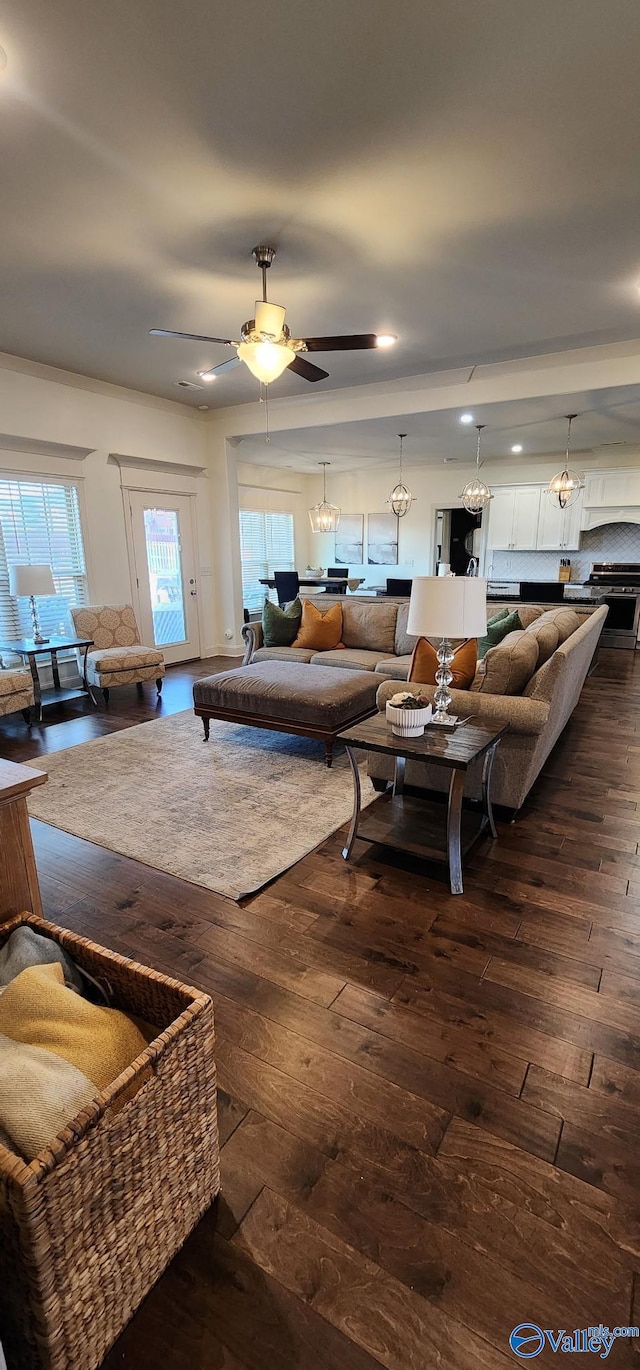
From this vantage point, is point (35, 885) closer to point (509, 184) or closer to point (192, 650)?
point (509, 184)

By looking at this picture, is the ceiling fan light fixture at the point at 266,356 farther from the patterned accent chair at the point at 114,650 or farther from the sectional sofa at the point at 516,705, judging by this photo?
the patterned accent chair at the point at 114,650

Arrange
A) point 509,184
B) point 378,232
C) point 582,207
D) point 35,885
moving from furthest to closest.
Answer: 1. point 378,232
2. point 582,207
3. point 509,184
4. point 35,885

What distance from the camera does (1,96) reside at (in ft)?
7.01

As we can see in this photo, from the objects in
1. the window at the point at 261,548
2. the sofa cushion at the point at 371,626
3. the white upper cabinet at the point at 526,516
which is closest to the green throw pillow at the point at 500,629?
the sofa cushion at the point at 371,626

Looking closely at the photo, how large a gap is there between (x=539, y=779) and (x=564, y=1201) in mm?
2485

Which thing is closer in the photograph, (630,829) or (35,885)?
(35,885)

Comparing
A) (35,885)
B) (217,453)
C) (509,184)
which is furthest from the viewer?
(217,453)

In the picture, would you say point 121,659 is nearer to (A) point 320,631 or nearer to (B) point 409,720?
(A) point 320,631

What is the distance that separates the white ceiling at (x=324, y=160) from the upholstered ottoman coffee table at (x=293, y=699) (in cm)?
249

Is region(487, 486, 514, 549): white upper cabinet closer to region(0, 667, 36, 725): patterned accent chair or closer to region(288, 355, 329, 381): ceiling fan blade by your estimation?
region(288, 355, 329, 381): ceiling fan blade

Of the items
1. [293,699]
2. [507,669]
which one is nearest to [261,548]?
[293,699]

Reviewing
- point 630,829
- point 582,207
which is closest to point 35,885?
point 630,829

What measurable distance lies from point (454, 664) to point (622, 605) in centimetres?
619

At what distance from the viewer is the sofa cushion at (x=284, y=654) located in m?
5.01
